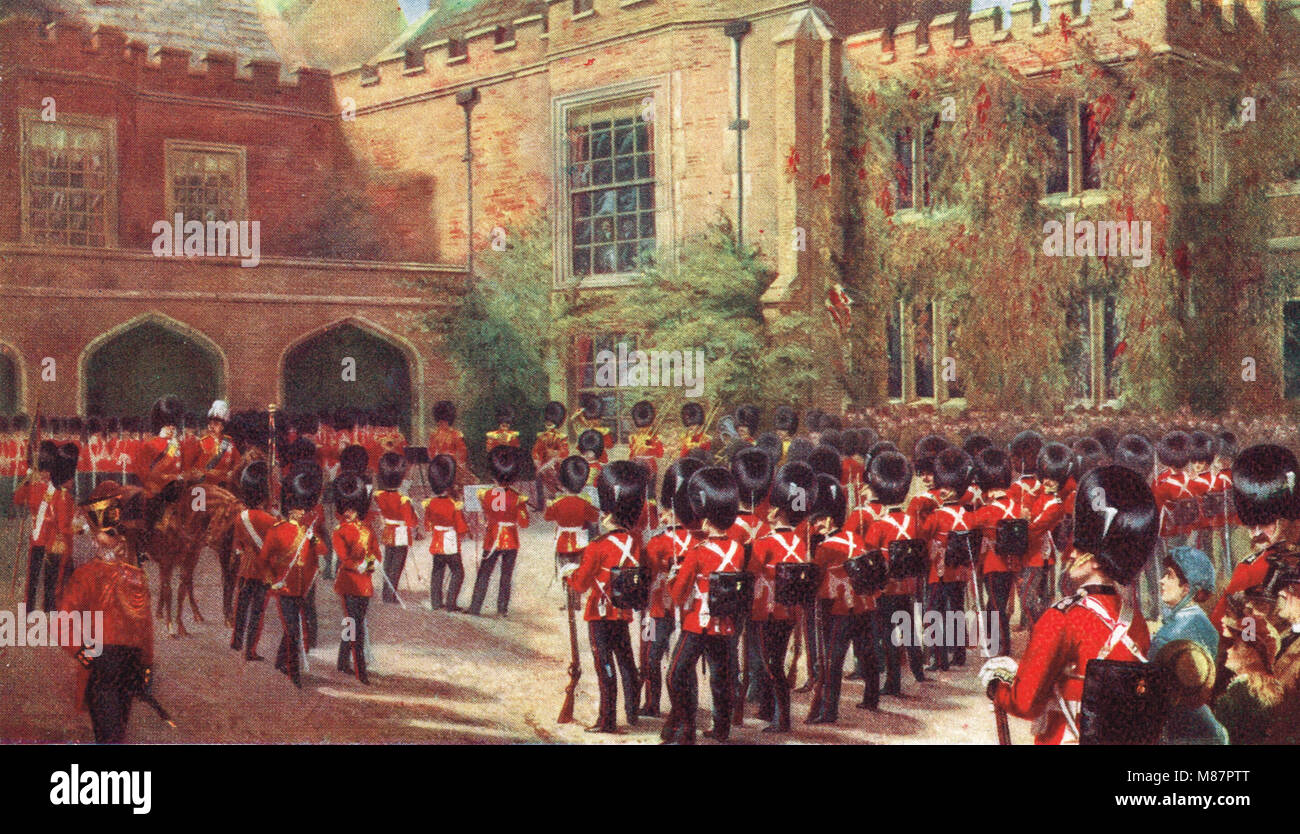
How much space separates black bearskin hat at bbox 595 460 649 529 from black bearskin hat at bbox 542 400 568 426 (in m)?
2.67

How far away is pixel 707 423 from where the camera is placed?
8.07 meters

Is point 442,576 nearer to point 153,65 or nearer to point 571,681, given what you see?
point 571,681

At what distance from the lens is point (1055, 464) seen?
274 inches

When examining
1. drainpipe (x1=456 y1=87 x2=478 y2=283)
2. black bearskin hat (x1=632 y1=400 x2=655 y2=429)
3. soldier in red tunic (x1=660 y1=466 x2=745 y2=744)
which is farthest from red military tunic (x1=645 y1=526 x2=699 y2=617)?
drainpipe (x1=456 y1=87 x2=478 y2=283)

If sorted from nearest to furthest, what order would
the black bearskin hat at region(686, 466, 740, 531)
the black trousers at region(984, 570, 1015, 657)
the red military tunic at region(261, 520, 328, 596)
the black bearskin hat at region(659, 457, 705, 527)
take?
the black bearskin hat at region(686, 466, 740, 531)
the black bearskin hat at region(659, 457, 705, 527)
the red military tunic at region(261, 520, 328, 596)
the black trousers at region(984, 570, 1015, 657)

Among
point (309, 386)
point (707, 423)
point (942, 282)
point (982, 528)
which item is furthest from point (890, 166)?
point (309, 386)

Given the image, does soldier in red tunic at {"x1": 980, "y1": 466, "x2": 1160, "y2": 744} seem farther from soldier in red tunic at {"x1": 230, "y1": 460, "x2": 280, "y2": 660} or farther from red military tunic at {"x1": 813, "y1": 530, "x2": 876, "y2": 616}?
soldier in red tunic at {"x1": 230, "y1": 460, "x2": 280, "y2": 660}

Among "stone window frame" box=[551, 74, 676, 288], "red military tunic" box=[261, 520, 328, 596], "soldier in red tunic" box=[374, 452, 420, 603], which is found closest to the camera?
"red military tunic" box=[261, 520, 328, 596]

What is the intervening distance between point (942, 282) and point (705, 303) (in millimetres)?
1682

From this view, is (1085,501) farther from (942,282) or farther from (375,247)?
(375,247)

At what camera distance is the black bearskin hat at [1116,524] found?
4.30 m

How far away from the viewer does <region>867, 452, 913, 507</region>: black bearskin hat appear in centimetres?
630

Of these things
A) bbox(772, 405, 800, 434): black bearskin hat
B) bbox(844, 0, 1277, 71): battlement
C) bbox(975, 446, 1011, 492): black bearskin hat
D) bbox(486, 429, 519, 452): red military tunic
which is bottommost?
bbox(975, 446, 1011, 492): black bearskin hat

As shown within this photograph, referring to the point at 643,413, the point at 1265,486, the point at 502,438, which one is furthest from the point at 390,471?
the point at 1265,486
